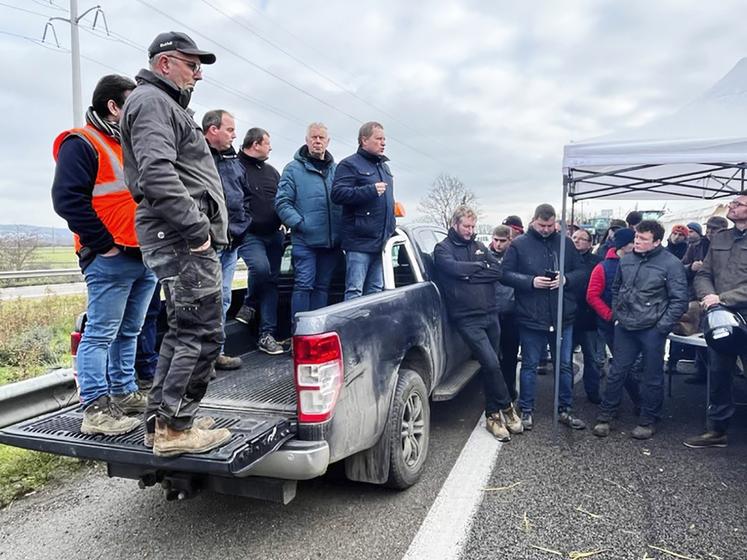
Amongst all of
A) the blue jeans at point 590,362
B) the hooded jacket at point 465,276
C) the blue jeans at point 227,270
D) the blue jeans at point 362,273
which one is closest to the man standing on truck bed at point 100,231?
the blue jeans at point 227,270

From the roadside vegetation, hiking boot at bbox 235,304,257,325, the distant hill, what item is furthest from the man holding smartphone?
the distant hill

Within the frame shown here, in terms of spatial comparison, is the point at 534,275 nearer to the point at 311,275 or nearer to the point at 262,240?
the point at 311,275

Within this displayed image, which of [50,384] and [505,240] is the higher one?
[505,240]

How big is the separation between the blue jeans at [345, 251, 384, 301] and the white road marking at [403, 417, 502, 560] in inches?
58.6

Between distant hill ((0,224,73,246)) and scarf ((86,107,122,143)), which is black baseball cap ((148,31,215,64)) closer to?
scarf ((86,107,122,143))

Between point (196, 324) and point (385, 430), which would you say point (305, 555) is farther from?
point (196, 324)

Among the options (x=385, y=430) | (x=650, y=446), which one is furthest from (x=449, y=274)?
(x=650, y=446)

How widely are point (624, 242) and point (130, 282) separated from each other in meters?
4.70

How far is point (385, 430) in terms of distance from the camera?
10.3ft

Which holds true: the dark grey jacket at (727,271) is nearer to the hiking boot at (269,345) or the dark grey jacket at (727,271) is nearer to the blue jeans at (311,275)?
the blue jeans at (311,275)

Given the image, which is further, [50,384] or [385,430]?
[50,384]

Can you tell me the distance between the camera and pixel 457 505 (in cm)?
321

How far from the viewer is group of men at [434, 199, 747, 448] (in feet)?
14.2

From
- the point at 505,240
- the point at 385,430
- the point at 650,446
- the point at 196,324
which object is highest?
the point at 505,240
